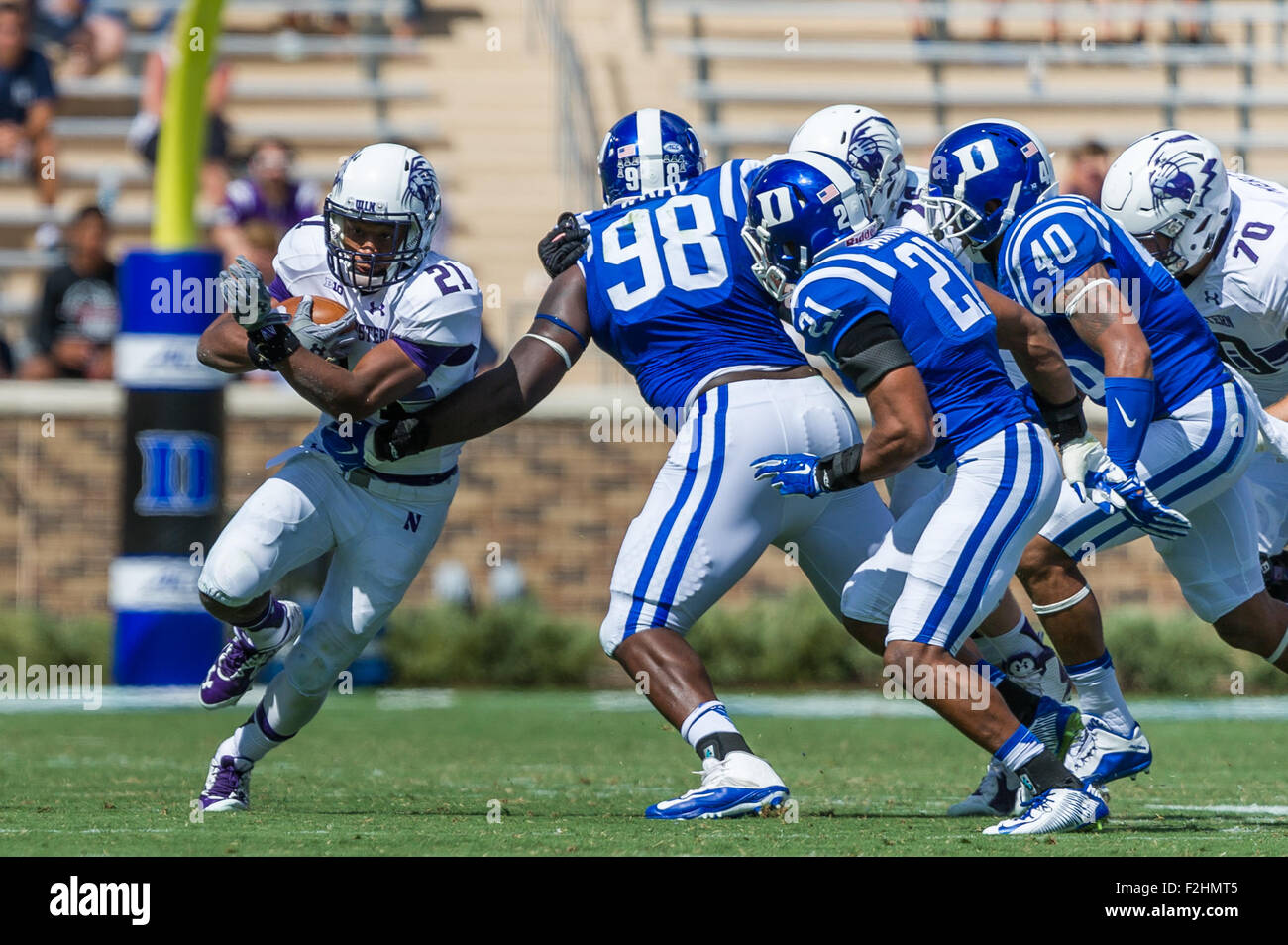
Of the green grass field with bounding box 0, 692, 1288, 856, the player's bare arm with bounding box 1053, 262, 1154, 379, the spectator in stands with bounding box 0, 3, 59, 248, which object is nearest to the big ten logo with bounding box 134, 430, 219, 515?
the green grass field with bounding box 0, 692, 1288, 856

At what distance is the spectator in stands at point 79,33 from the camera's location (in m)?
16.4

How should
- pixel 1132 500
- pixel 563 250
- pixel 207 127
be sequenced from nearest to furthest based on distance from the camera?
pixel 1132 500, pixel 563 250, pixel 207 127

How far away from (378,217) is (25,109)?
10.6 meters

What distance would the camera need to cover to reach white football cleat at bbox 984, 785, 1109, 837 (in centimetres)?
509

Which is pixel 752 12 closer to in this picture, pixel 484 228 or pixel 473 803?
pixel 484 228

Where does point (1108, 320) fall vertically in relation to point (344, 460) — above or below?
above

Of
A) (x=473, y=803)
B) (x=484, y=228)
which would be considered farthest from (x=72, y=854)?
(x=484, y=228)

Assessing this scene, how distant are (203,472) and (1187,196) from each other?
5.82 m

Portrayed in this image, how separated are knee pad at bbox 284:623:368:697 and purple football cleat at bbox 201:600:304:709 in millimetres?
77

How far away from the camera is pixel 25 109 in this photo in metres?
15.5

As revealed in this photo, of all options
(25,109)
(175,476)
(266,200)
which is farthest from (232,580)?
A: (25,109)

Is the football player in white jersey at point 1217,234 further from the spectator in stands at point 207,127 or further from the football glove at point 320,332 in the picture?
the spectator in stands at point 207,127

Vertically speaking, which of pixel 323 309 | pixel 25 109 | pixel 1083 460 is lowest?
pixel 1083 460

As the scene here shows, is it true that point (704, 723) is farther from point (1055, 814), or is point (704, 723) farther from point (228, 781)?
point (228, 781)
